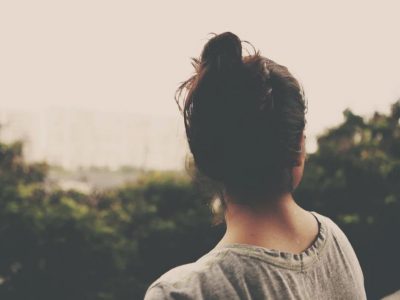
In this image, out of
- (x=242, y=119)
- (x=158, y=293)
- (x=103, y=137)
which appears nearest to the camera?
(x=158, y=293)

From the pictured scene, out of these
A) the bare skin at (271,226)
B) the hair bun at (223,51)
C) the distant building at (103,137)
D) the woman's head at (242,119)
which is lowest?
the distant building at (103,137)

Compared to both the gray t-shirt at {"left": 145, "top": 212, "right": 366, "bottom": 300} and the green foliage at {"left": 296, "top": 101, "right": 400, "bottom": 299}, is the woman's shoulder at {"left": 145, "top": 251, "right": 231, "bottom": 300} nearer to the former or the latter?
the gray t-shirt at {"left": 145, "top": 212, "right": 366, "bottom": 300}

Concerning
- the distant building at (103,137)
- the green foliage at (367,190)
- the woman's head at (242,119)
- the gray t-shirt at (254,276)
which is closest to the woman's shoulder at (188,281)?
the gray t-shirt at (254,276)

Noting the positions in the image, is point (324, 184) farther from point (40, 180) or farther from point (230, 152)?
point (230, 152)

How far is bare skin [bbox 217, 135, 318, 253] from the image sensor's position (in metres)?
1.19

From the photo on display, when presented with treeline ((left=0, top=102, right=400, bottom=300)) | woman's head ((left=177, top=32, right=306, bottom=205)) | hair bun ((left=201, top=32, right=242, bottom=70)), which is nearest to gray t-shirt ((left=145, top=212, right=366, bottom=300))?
woman's head ((left=177, top=32, right=306, bottom=205))

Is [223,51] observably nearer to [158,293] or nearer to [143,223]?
[158,293]

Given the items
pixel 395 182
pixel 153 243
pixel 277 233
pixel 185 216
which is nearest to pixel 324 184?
pixel 395 182

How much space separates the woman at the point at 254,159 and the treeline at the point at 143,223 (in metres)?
3.84

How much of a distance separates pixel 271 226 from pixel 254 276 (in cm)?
16

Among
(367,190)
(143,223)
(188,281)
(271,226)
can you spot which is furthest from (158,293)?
(143,223)

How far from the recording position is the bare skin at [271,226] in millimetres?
1188

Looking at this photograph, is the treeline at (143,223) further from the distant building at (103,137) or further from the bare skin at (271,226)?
the distant building at (103,137)

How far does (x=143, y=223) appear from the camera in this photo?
33.4ft
